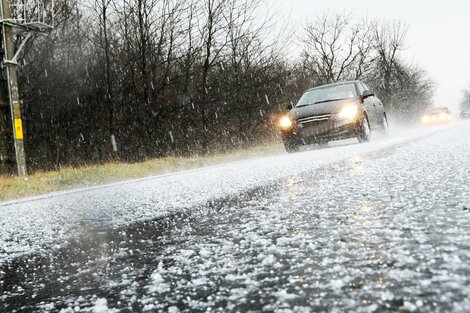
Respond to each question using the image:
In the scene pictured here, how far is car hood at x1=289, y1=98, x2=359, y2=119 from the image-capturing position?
11.4 metres

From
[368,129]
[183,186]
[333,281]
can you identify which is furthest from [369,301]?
[368,129]

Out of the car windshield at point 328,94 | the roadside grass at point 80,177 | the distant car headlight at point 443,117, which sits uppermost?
the distant car headlight at point 443,117

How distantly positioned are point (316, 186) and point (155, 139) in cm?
1436

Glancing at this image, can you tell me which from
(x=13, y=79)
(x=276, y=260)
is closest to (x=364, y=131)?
(x=13, y=79)

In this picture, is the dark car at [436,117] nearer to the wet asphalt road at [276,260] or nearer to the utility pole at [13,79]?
the utility pole at [13,79]

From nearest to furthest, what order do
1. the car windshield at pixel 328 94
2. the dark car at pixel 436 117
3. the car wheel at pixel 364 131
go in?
the car wheel at pixel 364 131, the car windshield at pixel 328 94, the dark car at pixel 436 117

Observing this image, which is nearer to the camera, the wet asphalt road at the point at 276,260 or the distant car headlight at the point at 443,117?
the wet asphalt road at the point at 276,260

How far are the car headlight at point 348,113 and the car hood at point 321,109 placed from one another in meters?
0.10

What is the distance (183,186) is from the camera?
20.9 ft

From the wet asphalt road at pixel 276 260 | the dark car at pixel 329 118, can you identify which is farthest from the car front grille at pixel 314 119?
the wet asphalt road at pixel 276 260

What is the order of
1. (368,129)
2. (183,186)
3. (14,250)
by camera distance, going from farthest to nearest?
(368,129), (183,186), (14,250)

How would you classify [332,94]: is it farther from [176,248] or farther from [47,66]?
[47,66]

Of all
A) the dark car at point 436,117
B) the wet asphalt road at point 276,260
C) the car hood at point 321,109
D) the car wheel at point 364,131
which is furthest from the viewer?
the dark car at point 436,117

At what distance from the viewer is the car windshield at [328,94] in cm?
1211
